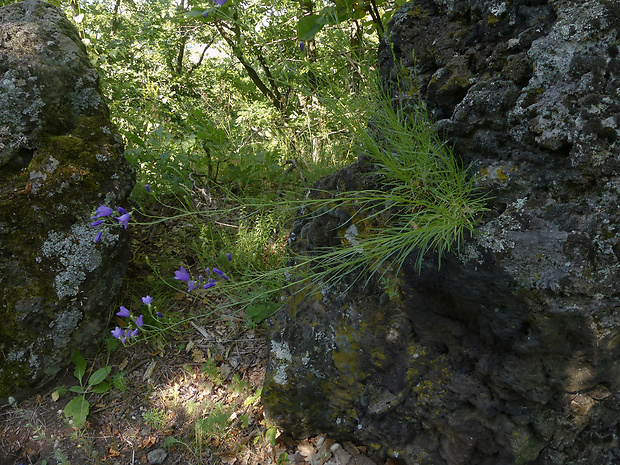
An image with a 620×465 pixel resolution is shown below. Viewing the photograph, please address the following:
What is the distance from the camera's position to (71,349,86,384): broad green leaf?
241 cm

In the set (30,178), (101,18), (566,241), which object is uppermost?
(101,18)

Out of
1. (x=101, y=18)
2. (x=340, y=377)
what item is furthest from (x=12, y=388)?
(x=101, y=18)

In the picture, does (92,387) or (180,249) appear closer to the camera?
(92,387)

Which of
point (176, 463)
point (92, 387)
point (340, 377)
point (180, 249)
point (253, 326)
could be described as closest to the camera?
point (340, 377)

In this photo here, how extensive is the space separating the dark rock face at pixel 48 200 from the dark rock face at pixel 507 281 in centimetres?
171

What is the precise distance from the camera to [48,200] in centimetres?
229

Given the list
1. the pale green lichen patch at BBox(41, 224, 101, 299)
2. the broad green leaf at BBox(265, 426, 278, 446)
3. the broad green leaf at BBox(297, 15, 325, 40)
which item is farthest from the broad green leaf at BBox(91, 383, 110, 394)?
the broad green leaf at BBox(297, 15, 325, 40)

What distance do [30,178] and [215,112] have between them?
3.37 m

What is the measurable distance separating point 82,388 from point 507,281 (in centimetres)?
265

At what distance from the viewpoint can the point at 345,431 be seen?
1.88 metres

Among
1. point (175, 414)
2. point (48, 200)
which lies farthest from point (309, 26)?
point (175, 414)

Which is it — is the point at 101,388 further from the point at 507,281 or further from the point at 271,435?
the point at 507,281

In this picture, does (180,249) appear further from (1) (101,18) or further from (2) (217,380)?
(1) (101,18)

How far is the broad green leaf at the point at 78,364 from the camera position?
241 centimetres
